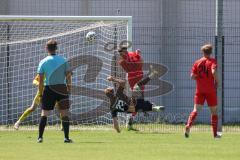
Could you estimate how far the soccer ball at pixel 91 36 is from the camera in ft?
70.1

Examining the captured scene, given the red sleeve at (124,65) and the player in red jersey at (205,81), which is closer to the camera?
the player in red jersey at (205,81)

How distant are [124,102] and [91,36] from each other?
242 centimetres

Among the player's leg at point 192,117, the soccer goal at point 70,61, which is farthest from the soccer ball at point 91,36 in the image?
the player's leg at point 192,117

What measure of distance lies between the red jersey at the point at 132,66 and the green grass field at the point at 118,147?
6.87ft

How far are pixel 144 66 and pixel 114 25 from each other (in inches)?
82.7

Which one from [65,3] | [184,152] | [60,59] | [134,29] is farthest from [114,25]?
[184,152]

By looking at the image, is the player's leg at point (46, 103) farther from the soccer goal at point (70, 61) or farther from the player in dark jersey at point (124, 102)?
the soccer goal at point (70, 61)

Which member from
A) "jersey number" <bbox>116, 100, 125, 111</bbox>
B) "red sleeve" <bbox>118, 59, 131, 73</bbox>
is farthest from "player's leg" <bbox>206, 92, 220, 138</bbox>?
"red sleeve" <bbox>118, 59, 131, 73</bbox>

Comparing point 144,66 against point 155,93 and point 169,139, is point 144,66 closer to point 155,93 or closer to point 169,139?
point 155,93

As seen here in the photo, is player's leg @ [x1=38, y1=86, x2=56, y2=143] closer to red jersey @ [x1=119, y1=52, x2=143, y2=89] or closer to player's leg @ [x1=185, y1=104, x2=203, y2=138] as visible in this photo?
player's leg @ [x1=185, y1=104, x2=203, y2=138]

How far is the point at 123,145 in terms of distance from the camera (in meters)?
15.3

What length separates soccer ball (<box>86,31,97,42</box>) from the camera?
21372 mm

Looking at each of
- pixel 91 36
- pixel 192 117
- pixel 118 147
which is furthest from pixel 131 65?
pixel 118 147

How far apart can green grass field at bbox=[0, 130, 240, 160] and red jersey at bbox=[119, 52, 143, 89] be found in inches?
82.4
